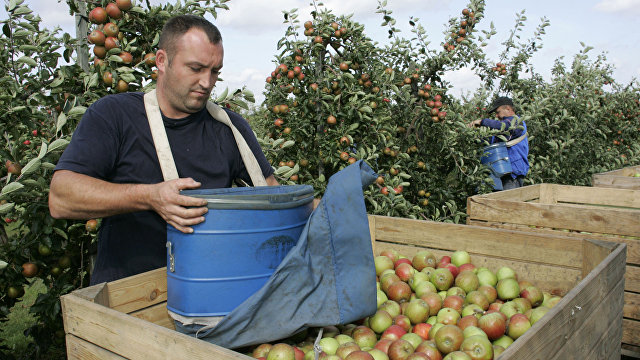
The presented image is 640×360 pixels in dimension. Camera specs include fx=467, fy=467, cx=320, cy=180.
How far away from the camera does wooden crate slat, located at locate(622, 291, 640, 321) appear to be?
3006 mm

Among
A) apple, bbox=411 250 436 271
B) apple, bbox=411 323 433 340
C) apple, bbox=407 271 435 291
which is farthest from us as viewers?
apple, bbox=411 250 436 271

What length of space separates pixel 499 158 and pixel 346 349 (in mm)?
4534

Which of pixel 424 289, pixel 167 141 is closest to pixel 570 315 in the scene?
pixel 424 289

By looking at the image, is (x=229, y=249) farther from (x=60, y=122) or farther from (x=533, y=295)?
(x=533, y=295)

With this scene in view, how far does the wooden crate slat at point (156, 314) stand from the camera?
1821 millimetres

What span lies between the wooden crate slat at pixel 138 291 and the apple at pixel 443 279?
1.23 m

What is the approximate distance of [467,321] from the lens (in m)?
1.80

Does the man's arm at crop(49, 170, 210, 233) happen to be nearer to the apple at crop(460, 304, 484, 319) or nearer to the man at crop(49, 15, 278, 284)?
the man at crop(49, 15, 278, 284)

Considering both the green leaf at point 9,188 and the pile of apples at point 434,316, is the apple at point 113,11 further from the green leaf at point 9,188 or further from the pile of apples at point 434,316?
the pile of apples at point 434,316

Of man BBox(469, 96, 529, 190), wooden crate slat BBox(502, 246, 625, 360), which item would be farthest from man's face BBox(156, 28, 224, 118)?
man BBox(469, 96, 529, 190)

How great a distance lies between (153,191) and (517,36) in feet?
24.6

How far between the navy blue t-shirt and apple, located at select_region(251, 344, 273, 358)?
0.66 metres

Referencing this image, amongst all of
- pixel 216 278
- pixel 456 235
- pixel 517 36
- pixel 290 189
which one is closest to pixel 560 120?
pixel 517 36

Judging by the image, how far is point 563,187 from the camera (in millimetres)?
4375
